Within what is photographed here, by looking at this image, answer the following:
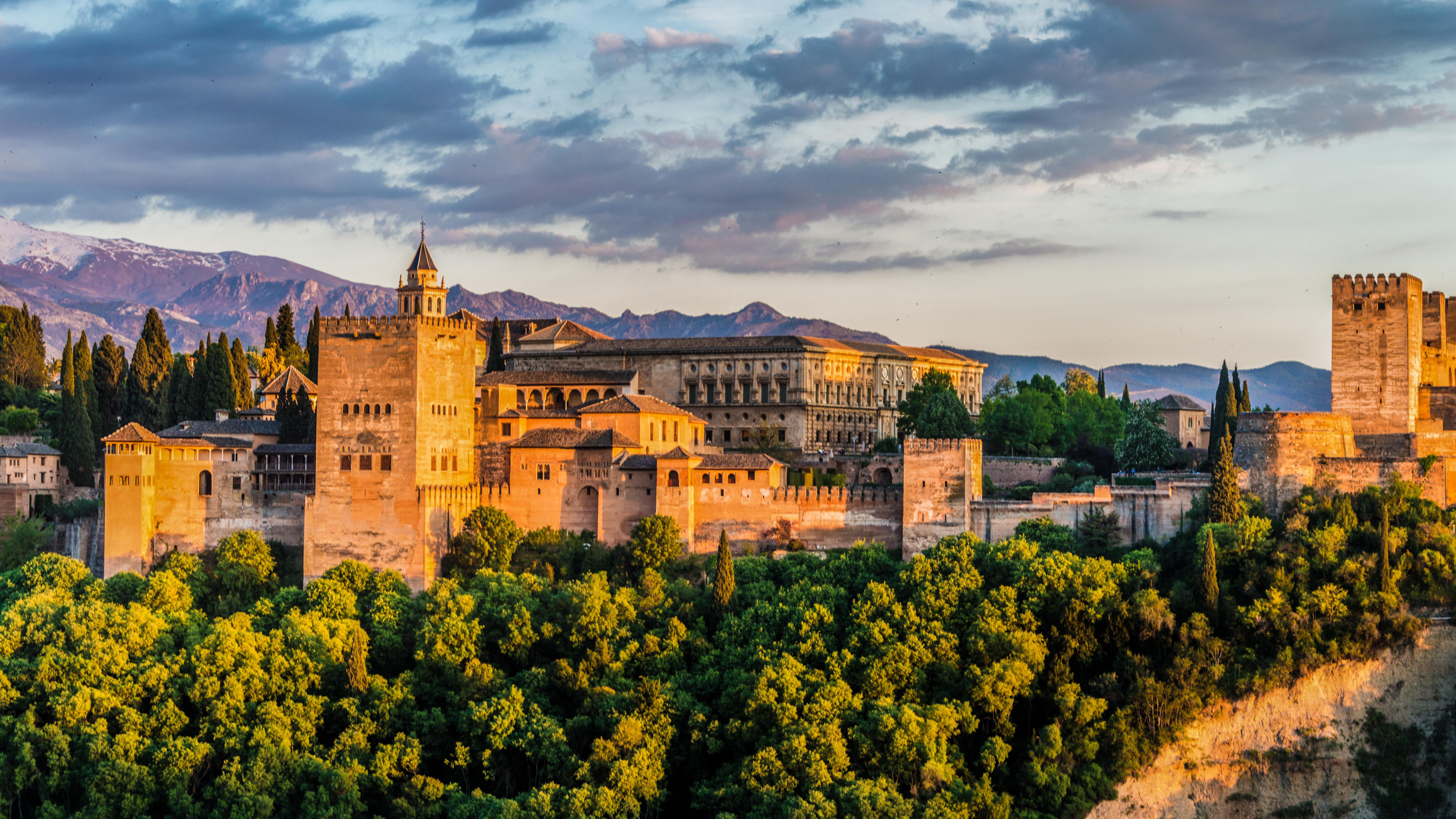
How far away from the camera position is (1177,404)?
8844cm

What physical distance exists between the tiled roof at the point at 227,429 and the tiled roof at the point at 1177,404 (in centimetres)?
4972

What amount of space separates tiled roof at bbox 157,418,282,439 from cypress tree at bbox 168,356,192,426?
6.63 metres

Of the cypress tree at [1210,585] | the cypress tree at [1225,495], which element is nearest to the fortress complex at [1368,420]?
the cypress tree at [1225,495]

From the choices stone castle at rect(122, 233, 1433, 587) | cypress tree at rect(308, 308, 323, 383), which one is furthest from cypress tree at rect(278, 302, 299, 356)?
stone castle at rect(122, 233, 1433, 587)

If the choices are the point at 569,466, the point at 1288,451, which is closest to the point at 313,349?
the point at 569,466

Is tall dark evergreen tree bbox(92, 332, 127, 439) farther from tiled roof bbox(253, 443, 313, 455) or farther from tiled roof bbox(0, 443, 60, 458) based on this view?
tiled roof bbox(253, 443, 313, 455)

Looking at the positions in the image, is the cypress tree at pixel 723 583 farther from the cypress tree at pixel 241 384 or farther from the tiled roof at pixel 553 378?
the cypress tree at pixel 241 384

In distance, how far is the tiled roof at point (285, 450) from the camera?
55.5 metres

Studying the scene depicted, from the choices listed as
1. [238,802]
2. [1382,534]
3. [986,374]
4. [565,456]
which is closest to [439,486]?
[565,456]

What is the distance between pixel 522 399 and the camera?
64.8 m

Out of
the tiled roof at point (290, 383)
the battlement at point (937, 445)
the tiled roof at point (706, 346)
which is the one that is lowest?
the battlement at point (937, 445)

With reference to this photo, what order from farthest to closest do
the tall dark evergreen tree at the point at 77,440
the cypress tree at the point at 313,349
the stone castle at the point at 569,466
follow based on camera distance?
1. the cypress tree at the point at 313,349
2. the tall dark evergreen tree at the point at 77,440
3. the stone castle at the point at 569,466

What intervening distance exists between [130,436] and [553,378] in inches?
713

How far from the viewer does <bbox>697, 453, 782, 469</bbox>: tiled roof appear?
51.8 meters
